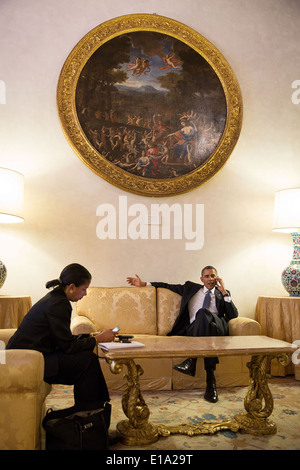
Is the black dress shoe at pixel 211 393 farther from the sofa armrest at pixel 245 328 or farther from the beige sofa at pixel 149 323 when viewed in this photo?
the sofa armrest at pixel 245 328

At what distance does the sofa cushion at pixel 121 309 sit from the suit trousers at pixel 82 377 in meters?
1.48

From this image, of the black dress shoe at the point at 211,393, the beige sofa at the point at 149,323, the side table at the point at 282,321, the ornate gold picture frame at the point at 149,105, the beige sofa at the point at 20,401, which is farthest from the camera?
the ornate gold picture frame at the point at 149,105

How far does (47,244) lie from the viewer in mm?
4285

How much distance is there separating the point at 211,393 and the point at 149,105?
3118 millimetres

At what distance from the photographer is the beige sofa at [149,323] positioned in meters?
3.51

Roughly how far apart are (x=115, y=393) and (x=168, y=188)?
2235 mm

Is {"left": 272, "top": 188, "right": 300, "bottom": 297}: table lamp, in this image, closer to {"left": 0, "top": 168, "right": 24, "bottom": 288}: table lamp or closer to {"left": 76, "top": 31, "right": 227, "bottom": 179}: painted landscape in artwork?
{"left": 76, "top": 31, "right": 227, "bottom": 179}: painted landscape in artwork

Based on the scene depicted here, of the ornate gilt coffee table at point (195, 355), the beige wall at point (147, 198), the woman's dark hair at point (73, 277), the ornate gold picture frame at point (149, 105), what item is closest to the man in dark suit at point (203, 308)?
the beige wall at point (147, 198)

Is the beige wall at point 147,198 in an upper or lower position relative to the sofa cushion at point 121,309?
upper

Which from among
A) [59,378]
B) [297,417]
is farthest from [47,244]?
[297,417]

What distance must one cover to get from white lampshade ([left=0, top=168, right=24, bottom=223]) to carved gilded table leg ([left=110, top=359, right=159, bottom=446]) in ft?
6.35

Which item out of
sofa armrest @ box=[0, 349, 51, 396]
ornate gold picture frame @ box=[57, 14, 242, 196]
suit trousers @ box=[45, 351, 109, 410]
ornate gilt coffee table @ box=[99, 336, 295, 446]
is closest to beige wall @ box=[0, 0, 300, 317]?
ornate gold picture frame @ box=[57, 14, 242, 196]

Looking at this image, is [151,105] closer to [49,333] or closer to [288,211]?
[288,211]

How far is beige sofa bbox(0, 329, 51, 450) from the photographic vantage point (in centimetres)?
203
